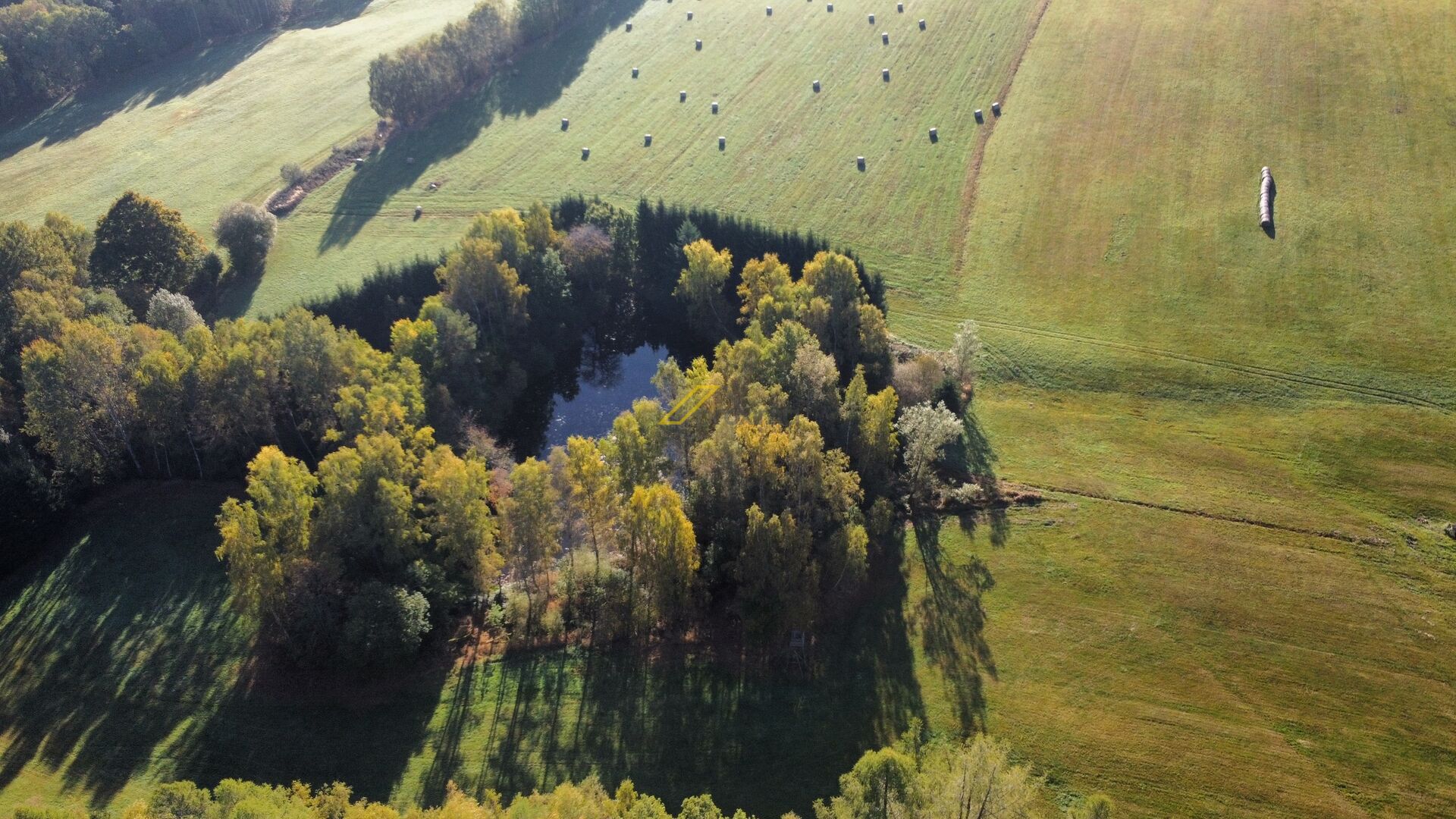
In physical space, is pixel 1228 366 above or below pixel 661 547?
below

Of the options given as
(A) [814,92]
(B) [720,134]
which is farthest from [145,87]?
(A) [814,92]

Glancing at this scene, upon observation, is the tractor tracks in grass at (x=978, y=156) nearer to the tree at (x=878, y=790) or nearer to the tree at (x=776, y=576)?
the tree at (x=776, y=576)

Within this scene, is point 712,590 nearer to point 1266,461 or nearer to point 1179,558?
point 1179,558

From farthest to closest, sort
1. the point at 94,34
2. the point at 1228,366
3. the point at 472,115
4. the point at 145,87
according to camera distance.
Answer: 1. the point at 94,34
2. the point at 145,87
3. the point at 472,115
4. the point at 1228,366

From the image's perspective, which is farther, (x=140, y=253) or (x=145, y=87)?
(x=145, y=87)

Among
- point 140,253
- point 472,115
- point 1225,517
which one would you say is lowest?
point 1225,517

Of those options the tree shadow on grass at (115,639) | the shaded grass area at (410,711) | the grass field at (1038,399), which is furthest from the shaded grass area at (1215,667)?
the tree shadow on grass at (115,639)

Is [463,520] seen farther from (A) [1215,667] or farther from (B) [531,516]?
(A) [1215,667]
